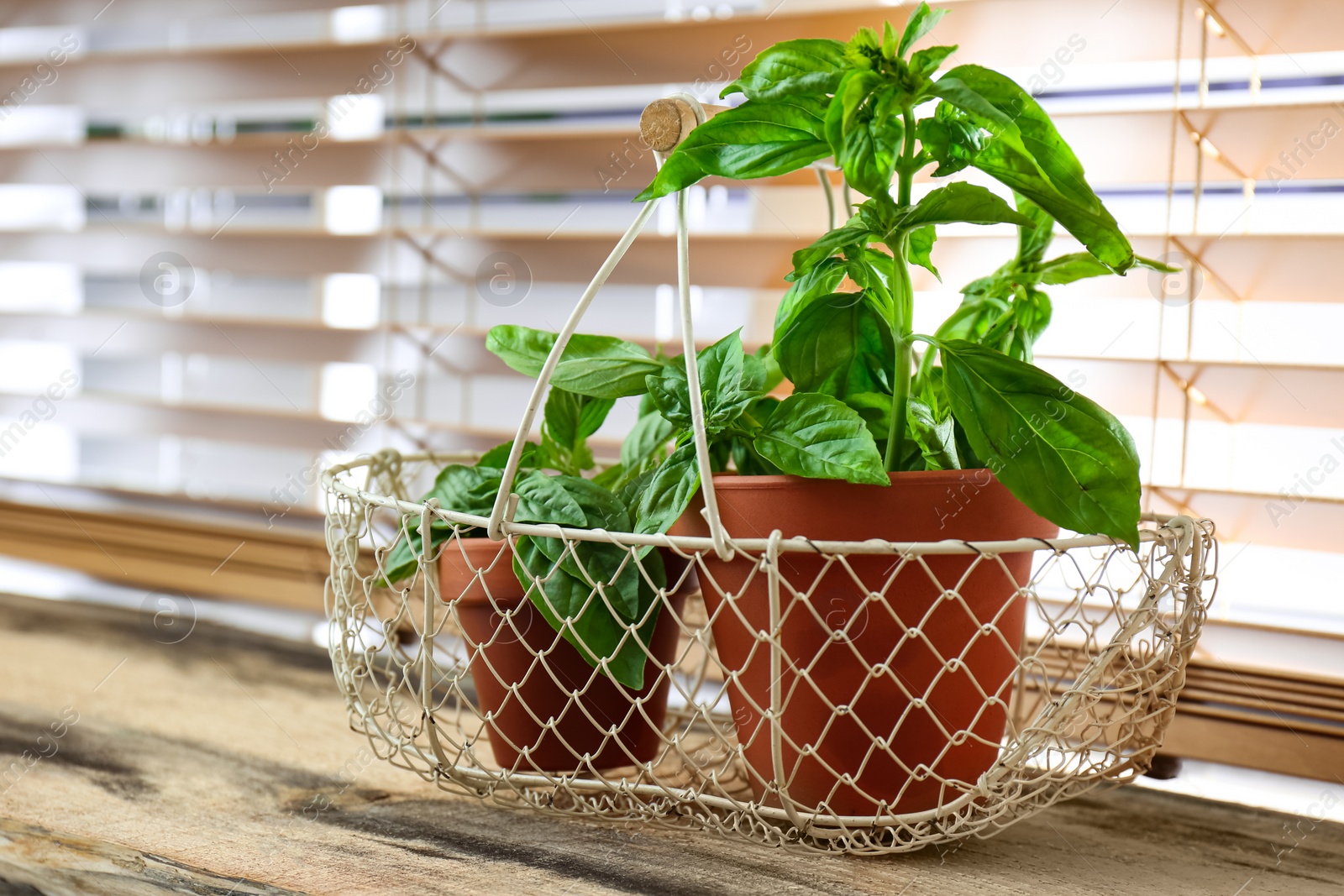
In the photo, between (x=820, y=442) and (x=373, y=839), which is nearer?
(x=820, y=442)

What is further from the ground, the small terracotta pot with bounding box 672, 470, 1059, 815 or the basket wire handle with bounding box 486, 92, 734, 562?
the basket wire handle with bounding box 486, 92, 734, 562

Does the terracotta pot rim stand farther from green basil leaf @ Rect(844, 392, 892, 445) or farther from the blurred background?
the blurred background

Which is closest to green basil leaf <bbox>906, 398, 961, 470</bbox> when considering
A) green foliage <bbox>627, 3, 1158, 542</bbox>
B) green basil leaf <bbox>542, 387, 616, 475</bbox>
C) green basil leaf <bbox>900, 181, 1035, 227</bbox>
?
green foliage <bbox>627, 3, 1158, 542</bbox>

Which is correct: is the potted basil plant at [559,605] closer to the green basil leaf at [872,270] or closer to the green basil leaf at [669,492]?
the green basil leaf at [669,492]

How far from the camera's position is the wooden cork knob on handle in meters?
0.62

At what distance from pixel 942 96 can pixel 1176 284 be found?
0.40 m

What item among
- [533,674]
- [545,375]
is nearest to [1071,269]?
[545,375]

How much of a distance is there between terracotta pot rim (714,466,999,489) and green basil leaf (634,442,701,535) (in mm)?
20

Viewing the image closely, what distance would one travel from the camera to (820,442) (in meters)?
0.58

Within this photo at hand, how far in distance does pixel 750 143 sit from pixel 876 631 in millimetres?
283

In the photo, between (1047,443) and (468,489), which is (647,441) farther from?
(1047,443)

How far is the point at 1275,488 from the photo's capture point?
82 centimetres

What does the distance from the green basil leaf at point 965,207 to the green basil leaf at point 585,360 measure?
190 millimetres

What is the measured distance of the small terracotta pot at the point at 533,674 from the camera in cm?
69
